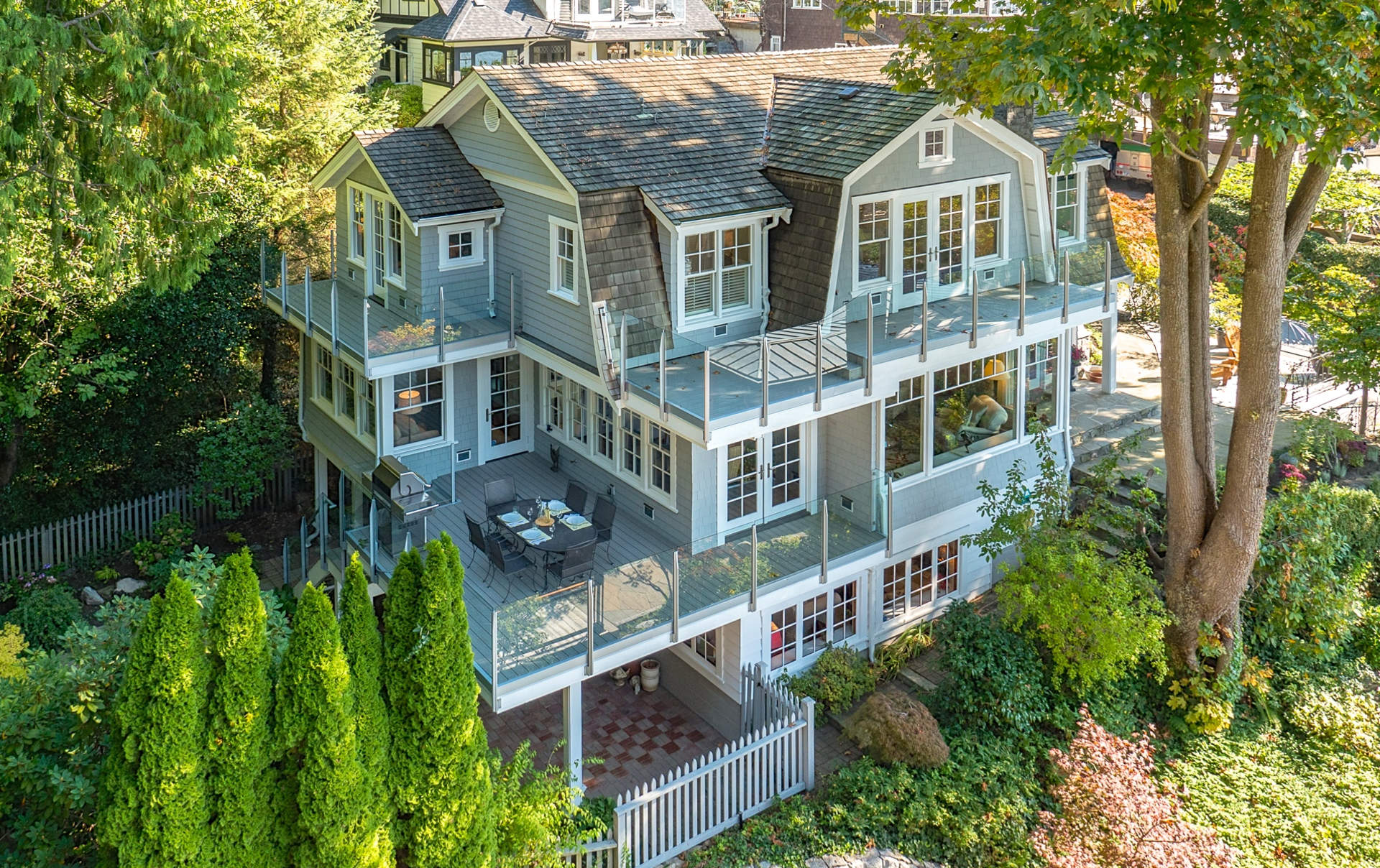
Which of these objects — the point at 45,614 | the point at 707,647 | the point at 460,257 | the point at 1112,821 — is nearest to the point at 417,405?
the point at 460,257

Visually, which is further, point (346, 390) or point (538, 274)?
point (346, 390)

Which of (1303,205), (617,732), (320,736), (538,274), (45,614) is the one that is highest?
(1303,205)

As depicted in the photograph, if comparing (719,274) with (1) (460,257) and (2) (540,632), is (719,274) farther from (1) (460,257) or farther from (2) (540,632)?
(2) (540,632)

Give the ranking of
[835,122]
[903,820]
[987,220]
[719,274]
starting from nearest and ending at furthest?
[903,820] → [719,274] → [835,122] → [987,220]

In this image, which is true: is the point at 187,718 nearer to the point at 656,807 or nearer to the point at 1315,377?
the point at 656,807

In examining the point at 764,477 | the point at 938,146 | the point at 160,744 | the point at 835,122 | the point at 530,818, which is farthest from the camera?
the point at 835,122

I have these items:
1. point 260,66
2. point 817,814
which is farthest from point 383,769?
point 260,66

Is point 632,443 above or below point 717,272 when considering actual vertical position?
below

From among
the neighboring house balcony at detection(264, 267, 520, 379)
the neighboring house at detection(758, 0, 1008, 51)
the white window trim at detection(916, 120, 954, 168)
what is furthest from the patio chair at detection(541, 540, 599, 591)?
the neighboring house at detection(758, 0, 1008, 51)
